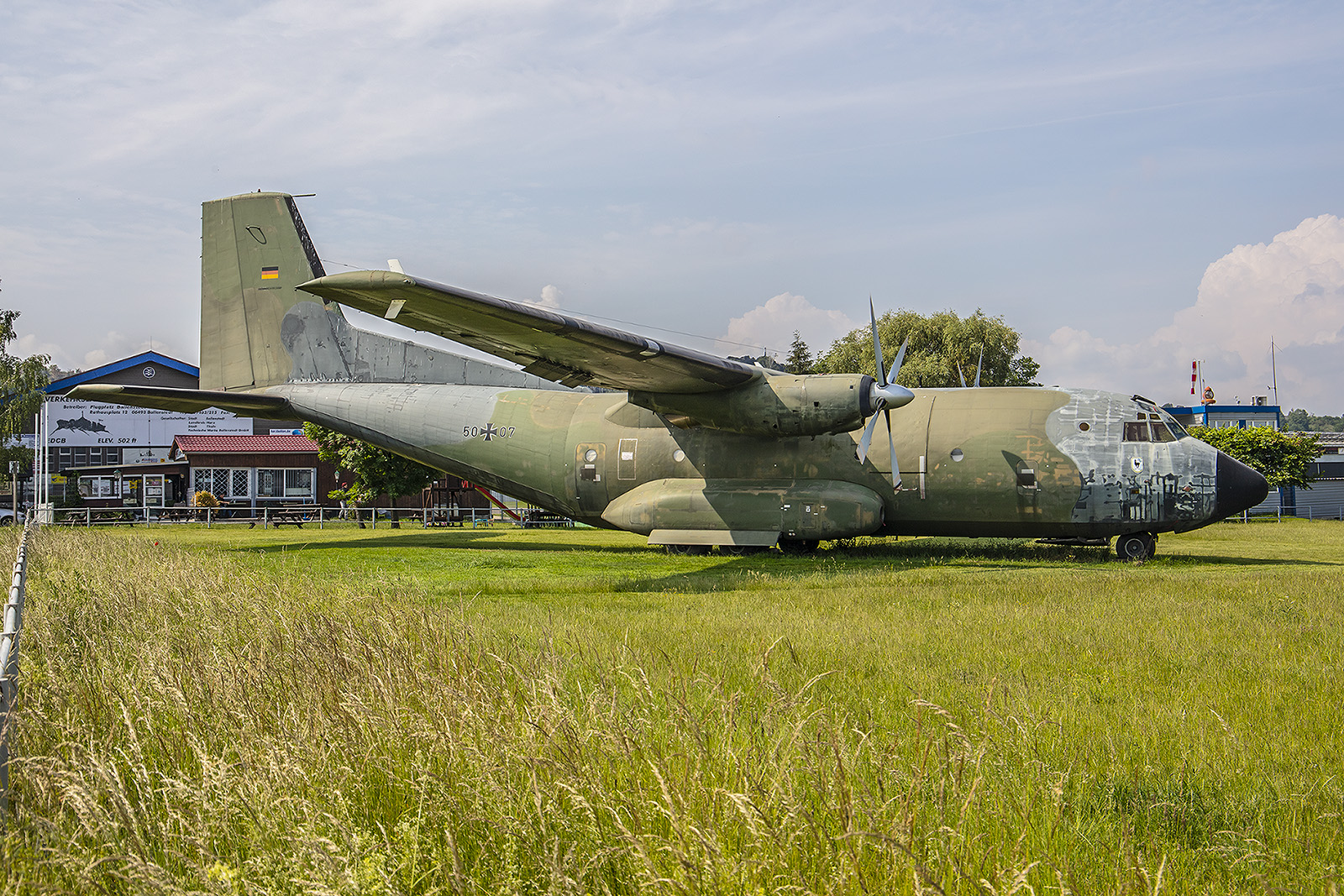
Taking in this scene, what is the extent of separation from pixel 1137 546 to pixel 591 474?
38.4 feet

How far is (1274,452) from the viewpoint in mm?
46031

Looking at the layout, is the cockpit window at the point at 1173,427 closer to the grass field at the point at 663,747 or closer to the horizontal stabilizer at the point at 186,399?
the grass field at the point at 663,747

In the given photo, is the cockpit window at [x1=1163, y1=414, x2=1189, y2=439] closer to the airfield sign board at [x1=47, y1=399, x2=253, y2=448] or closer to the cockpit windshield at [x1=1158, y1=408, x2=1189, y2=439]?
the cockpit windshield at [x1=1158, y1=408, x2=1189, y2=439]

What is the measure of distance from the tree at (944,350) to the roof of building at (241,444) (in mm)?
30606

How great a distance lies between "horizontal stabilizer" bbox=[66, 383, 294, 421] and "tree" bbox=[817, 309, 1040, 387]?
34707 mm

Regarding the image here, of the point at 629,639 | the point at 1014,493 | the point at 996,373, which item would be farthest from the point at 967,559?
the point at 996,373

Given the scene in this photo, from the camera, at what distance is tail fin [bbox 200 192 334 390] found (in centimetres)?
2302

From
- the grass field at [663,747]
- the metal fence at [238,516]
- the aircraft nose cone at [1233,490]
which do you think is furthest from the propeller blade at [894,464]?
the metal fence at [238,516]

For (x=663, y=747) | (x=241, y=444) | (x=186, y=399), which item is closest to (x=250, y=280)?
(x=186, y=399)

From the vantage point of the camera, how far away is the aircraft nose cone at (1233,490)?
17234mm

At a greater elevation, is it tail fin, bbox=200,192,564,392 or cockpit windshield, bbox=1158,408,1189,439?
tail fin, bbox=200,192,564,392

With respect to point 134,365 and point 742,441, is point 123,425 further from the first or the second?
point 742,441

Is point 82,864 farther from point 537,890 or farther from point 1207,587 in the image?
point 1207,587

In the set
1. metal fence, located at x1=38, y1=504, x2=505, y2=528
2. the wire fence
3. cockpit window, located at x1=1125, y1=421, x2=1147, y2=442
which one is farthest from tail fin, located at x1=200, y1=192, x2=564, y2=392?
metal fence, located at x1=38, y1=504, x2=505, y2=528
